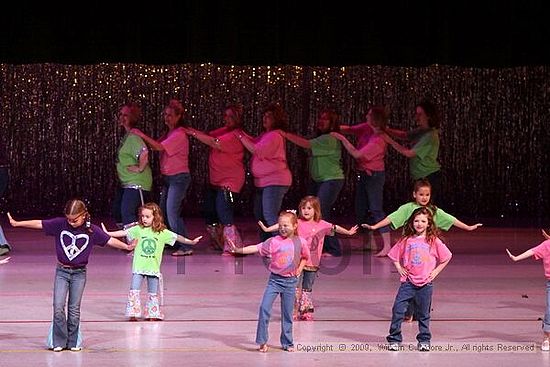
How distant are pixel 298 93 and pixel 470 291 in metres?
8.14

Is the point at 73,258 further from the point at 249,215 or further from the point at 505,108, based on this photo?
the point at 505,108

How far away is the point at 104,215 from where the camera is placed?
20.0m

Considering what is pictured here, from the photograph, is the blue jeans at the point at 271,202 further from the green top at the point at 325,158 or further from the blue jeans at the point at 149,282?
the blue jeans at the point at 149,282

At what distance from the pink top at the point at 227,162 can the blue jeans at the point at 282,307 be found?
234 inches

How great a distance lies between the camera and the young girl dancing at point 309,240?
1029cm

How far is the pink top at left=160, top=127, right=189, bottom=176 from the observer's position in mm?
14742

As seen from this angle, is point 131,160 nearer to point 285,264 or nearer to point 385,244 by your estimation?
point 385,244

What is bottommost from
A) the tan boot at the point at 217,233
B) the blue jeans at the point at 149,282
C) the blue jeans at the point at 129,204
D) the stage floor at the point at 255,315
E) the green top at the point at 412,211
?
the stage floor at the point at 255,315

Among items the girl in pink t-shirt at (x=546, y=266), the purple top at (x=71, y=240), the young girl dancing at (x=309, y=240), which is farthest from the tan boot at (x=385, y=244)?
the purple top at (x=71, y=240)

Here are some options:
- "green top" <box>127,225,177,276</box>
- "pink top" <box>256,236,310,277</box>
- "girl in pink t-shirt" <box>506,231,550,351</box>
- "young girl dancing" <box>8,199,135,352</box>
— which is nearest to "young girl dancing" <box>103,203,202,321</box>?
"green top" <box>127,225,177,276</box>

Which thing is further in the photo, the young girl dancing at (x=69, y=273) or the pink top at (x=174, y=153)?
the pink top at (x=174, y=153)

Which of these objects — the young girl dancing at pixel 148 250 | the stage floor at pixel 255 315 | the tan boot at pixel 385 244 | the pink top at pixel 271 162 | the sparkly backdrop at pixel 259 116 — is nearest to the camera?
the stage floor at pixel 255 315

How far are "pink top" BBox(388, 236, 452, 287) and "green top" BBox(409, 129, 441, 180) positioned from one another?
520 centimetres

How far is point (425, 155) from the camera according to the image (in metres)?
14.5
